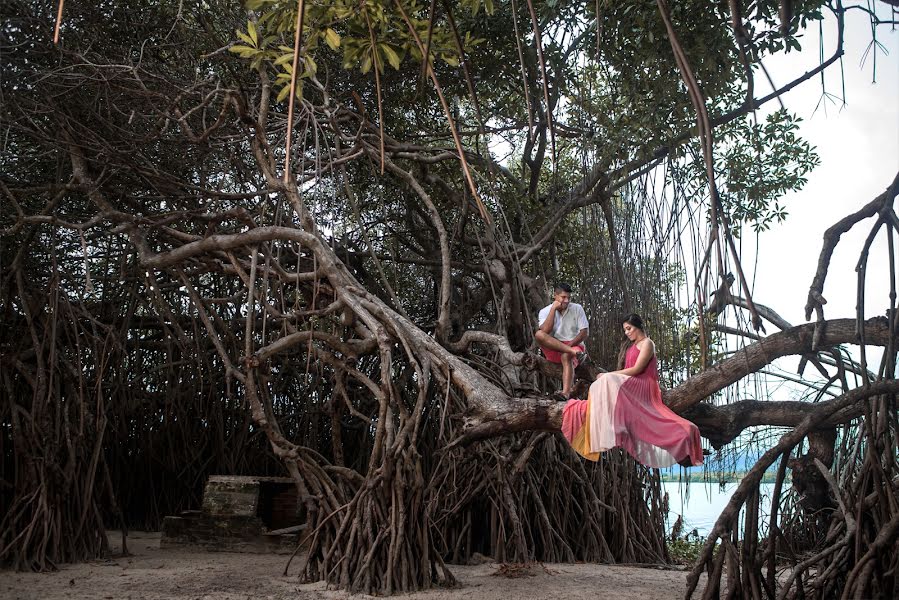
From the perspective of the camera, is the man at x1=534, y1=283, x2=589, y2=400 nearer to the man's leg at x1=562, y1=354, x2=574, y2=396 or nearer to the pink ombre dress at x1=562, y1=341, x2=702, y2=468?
the man's leg at x1=562, y1=354, x2=574, y2=396

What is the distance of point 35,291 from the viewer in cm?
606

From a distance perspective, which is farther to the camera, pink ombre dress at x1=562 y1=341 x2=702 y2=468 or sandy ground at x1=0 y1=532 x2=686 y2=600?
sandy ground at x1=0 y1=532 x2=686 y2=600

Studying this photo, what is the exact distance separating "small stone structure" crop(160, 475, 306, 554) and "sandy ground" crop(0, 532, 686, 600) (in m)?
0.23

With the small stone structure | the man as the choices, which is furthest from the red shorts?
the small stone structure

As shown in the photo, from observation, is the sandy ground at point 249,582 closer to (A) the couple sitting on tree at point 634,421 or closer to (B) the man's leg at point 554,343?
(A) the couple sitting on tree at point 634,421

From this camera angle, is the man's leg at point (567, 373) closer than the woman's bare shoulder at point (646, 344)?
No

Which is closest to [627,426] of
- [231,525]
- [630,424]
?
[630,424]

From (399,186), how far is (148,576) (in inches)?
143

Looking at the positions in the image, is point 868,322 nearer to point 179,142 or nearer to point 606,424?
point 606,424

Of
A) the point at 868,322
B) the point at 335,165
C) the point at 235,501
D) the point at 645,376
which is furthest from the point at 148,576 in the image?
the point at 868,322

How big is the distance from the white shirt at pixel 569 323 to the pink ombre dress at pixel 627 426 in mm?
735

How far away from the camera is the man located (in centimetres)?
459

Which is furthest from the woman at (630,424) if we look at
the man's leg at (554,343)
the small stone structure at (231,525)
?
the small stone structure at (231,525)

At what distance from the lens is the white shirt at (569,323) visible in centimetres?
470
